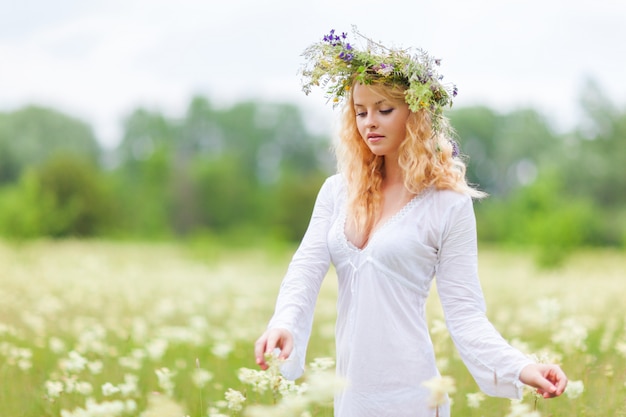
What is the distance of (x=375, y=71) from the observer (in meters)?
2.90

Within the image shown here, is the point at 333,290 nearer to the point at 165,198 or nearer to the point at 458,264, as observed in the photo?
the point at 458,264

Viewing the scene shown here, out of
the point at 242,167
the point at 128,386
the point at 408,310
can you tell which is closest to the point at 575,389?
the point at 408,310

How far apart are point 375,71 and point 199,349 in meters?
4.30

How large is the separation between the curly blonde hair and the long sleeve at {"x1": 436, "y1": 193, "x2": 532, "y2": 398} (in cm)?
12

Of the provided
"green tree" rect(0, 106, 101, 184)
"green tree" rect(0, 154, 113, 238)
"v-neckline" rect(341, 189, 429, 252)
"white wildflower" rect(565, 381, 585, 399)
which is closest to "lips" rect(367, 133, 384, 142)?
"v-neckline" rect(341, 189, 429, 252)

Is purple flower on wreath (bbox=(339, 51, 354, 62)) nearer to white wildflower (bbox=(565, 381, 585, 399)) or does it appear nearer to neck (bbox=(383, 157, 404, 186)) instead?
neck (bbox=(383, 157, 404, 186))

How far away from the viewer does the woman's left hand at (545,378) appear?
8.03 feet

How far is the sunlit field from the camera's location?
11.6 feet

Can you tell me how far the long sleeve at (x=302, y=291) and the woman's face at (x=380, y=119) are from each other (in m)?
0.37

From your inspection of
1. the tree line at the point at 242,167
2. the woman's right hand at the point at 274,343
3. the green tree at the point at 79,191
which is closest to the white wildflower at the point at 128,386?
the woman's right hand at the point at 274,343

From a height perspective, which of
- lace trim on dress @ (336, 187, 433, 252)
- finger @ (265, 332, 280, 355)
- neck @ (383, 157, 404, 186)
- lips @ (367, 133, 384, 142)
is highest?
lips @ (367, 133, 384, 142)

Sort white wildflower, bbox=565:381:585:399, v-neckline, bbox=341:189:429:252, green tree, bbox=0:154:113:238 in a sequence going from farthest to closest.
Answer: green tree, bbox=0:154:113:238 < white wildflower, bbox=565:381:585:399 < v-neckline, bbox=341:189:429:252

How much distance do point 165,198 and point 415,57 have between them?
174ft

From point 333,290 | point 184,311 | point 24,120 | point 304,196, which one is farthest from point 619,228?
point 24,120
